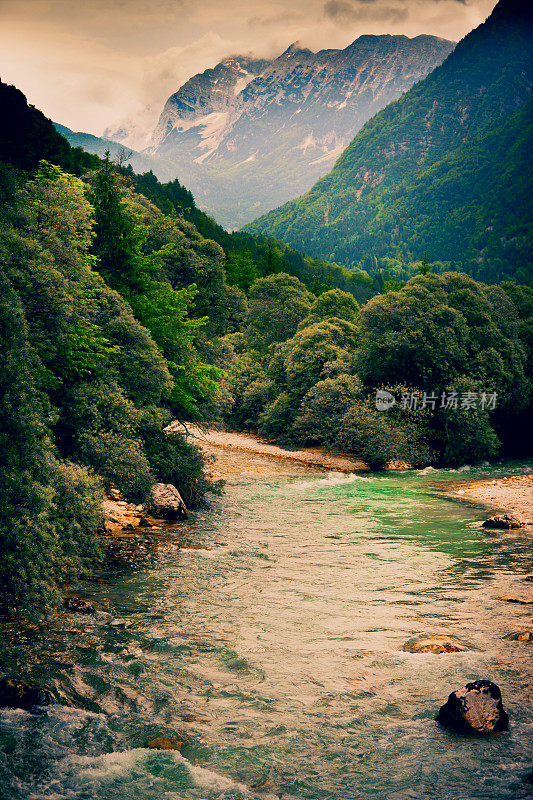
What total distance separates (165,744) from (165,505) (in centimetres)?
1599

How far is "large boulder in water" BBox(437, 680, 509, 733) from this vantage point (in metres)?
10.9

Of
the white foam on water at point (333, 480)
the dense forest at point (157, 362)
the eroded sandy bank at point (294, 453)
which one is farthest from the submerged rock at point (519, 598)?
the eroded sandy bank at point (294, 453)

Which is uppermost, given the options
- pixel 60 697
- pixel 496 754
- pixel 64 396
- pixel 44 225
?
pixel 44 225

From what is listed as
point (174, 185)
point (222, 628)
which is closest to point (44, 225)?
point (222, 628)

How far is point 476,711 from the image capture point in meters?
11.0

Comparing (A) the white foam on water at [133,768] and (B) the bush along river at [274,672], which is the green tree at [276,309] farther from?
(A) the white foam on water at [133,768]

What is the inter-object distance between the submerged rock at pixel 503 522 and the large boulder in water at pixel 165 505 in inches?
537

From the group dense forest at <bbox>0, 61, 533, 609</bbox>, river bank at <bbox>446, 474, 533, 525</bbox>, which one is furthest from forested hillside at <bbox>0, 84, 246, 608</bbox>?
river bank at <bbox>446, 474, 533, 525</bbox>

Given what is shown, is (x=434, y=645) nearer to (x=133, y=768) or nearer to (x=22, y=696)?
(x=133, y=768)

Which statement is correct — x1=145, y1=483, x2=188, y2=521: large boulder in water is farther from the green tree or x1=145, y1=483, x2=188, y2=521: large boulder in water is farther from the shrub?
the green tree

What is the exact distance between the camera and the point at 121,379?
78.7ft

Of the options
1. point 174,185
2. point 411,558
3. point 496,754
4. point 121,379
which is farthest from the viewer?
point 174,185

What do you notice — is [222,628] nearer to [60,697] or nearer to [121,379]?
[60,697]

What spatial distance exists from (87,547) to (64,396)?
5.62 metres
